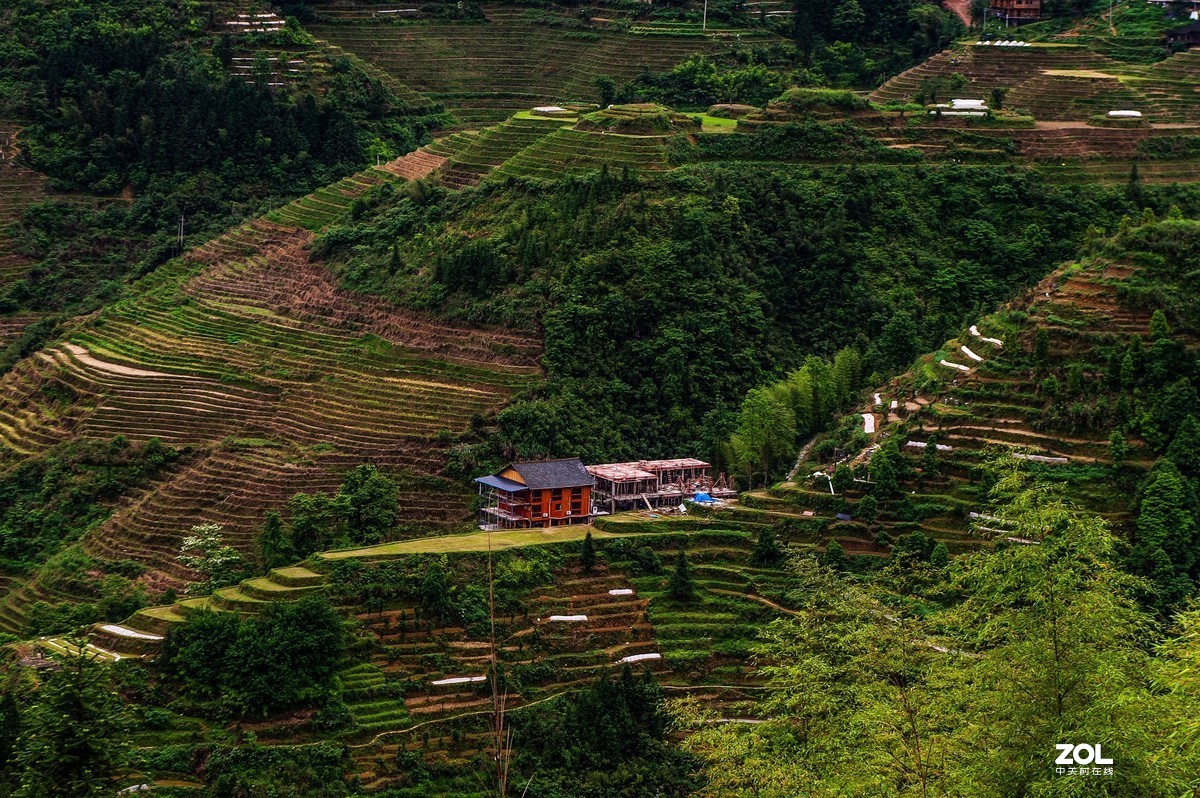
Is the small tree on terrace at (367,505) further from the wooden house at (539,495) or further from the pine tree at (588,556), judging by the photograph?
the pine tree at (588,556)

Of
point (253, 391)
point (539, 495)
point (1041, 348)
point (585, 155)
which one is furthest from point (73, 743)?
point (585, 155)

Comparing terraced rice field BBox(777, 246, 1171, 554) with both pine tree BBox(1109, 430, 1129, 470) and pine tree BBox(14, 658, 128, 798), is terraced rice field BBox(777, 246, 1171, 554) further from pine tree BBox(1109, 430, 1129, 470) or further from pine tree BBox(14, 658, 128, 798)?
pine tree BBox(14, 658, 128, 798)

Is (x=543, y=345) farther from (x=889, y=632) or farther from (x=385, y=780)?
(x=889, y=632)

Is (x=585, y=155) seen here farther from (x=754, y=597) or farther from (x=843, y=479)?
(x=754, y=597)

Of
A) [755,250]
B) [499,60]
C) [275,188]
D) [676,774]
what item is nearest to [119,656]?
[676,774]

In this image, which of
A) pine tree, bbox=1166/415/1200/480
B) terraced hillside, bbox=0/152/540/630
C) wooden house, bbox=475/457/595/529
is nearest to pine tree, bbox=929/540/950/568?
pine tree, bbox=1166/415/1200/480
